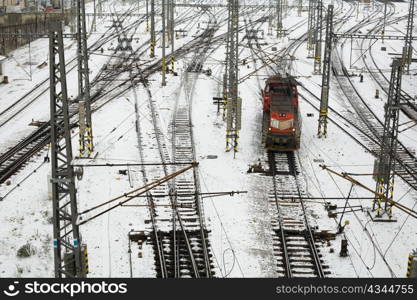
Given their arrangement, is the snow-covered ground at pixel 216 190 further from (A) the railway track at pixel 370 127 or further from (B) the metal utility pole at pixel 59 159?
(B) the metal utility pole at pixel 59 159

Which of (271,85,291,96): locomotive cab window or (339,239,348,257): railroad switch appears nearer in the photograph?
(339,239,348,257): railroad switch

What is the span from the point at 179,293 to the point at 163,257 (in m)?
8.21

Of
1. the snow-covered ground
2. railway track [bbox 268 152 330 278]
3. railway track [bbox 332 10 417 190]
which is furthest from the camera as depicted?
railway track [bbox 332 10 417 190]

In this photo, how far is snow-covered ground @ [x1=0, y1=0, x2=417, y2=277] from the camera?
21.4 m

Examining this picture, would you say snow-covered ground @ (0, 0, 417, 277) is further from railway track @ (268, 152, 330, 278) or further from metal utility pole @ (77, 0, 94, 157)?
metal utility pole @ (77, 0, 94, 157)

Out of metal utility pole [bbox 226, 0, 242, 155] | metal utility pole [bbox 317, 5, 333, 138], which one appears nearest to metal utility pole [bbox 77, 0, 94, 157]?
metal utility pole [bbox 226, 0, 242, 155]

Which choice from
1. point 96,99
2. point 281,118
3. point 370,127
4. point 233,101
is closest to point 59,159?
point 281,118

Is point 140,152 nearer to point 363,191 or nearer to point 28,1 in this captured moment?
point 363,191

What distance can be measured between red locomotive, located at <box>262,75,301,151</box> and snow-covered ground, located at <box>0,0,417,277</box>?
90 centimetres

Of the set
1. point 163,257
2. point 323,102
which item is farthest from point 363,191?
point 163,257

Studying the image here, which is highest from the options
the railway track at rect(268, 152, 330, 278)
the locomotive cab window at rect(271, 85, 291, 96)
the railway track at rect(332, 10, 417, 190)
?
the locomotive cab window at rect(271, 85, 291, 96)

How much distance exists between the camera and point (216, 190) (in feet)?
89.9

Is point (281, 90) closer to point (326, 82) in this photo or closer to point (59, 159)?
point (326, 82)

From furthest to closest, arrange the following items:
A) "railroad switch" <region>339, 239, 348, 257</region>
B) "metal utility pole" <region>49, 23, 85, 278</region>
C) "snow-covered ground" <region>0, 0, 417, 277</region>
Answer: "railroad switch" <region>339, 239, 348, 257</region>, "snow-covered ground" <region>0, 0, 417, 277</region>, "metal utility pole" <region>49, 23, 85, 278</region>
